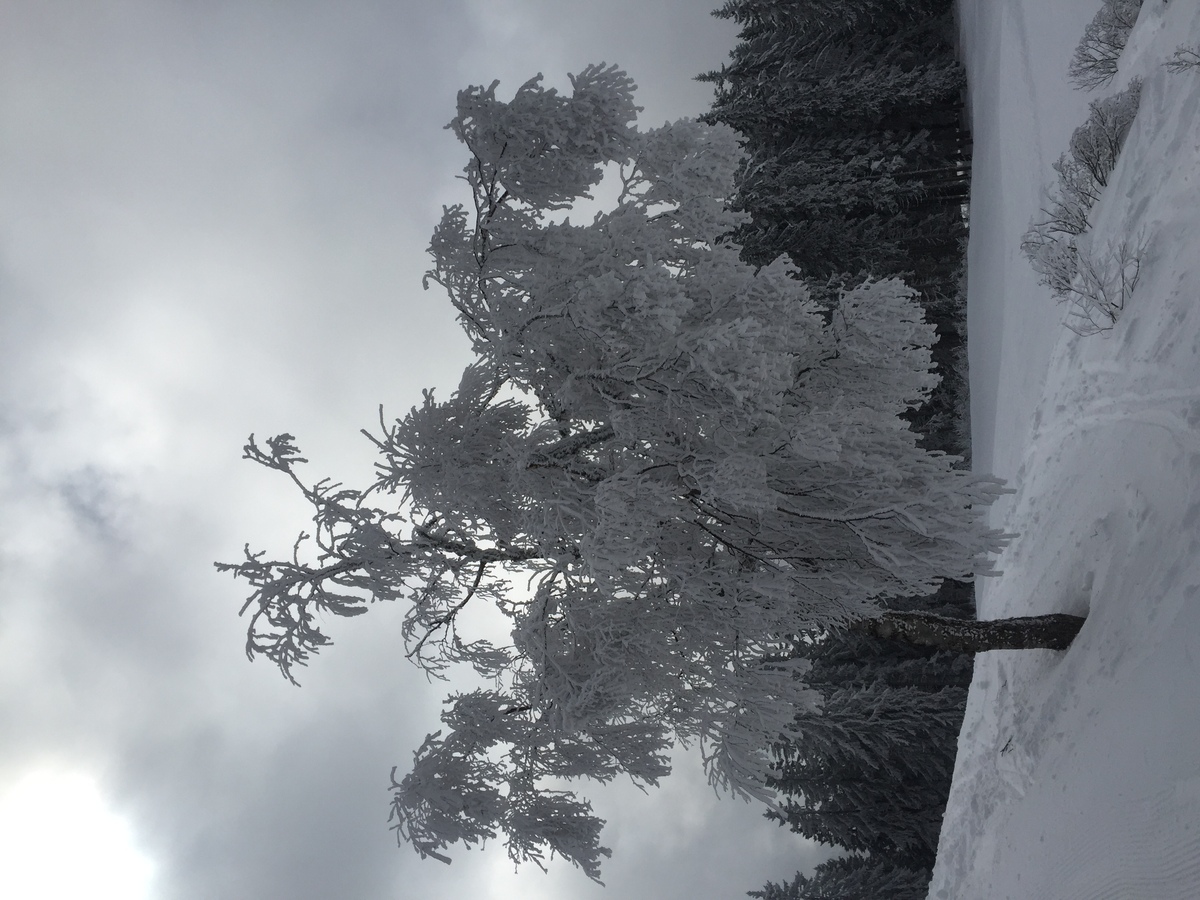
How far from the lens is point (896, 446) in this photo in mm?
6270

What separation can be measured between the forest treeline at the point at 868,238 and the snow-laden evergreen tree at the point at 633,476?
7.45m

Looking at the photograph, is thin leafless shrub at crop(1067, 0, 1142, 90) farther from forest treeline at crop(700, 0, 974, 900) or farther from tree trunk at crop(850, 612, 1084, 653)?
tree trunk at crop(850, 612, 1084, 653)

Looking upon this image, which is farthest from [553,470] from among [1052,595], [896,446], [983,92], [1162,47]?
[983,92]

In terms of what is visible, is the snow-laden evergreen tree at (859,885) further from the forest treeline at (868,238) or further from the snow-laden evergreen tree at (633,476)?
the snow-laden evergreen tree at (633,476)

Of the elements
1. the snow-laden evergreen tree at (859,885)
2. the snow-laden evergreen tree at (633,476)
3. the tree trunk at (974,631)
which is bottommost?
the snow-laden evergreen tree at (859,885)

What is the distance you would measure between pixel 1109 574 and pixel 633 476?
4.13 m

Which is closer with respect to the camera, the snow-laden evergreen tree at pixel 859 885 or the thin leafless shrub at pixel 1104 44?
the thin leafless shrub at pixel 1104 44

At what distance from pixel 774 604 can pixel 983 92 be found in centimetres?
1483

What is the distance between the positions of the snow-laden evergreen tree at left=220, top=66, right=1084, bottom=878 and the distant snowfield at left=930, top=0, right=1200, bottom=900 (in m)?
1.27

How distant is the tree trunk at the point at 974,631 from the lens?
668 centimetres

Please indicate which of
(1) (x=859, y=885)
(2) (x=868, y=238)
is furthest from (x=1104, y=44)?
(1) (x=859, y=885)

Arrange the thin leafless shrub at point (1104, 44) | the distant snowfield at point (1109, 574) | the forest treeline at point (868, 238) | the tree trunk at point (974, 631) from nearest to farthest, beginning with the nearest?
the distant snowfield at point (1109, 574) < the tree trunk at point (974, 631) < the thin leafless shrub at point (1104, 44) < the forest treeline at point (868, 238)

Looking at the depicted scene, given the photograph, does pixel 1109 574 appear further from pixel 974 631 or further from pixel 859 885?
pixel 859 885

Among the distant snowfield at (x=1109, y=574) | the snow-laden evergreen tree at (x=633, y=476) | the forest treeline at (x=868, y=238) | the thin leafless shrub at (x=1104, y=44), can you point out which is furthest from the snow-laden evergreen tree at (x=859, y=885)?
the thin leafless shrub at (x=1104, y=44)
